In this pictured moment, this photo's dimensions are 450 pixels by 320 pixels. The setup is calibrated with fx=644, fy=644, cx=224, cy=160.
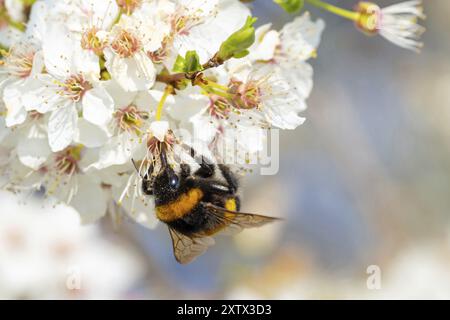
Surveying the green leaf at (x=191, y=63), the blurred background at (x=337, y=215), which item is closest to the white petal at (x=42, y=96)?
the green leaf at (x=191, y=63)

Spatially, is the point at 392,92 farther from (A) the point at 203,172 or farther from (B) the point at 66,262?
(A) the point at 203,172

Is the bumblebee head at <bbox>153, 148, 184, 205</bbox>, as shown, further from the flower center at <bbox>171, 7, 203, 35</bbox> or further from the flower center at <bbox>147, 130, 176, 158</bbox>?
the flower center at <bbox>171, 7, 203, 35</bbox>

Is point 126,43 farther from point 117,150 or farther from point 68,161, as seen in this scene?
point 68,161

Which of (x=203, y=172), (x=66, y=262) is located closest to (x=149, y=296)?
(x=66, y=262)
